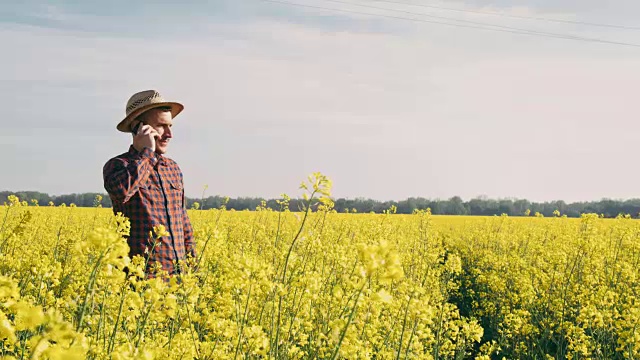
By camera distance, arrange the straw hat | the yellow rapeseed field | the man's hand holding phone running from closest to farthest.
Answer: the yellow rapeseed field < the man's hand holding phone < the straw hat

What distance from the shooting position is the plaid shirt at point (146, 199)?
423 cm

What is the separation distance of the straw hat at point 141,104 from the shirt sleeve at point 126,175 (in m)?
0.39

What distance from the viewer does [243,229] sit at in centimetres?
1220

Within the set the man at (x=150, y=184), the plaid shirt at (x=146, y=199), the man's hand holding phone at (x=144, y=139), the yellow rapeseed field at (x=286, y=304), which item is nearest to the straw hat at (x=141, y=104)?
the man at (x=150, y=184)

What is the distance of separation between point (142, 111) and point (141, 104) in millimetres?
59

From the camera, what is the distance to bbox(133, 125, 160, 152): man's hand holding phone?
4.43m

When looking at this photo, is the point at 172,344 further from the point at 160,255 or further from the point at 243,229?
the point at 243,229

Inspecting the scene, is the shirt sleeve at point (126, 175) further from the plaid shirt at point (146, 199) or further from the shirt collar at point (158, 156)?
the shirt collar at point (158, 156)

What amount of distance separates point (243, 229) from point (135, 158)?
7.92 m

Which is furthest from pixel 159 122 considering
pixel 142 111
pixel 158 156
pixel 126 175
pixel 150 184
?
pixel 126 175

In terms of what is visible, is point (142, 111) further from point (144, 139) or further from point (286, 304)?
point (286, 304)

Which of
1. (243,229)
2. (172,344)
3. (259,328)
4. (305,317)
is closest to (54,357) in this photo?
(259,328)

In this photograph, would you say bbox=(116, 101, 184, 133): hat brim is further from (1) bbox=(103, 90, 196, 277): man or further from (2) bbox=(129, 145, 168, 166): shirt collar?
(2) bbox=(129, 145, 168, 166): shirt collar

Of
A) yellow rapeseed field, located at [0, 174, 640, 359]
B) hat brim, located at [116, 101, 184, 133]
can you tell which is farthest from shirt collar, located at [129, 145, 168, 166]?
yellow rapeseed field, located at [0, 174, 640, 359]
